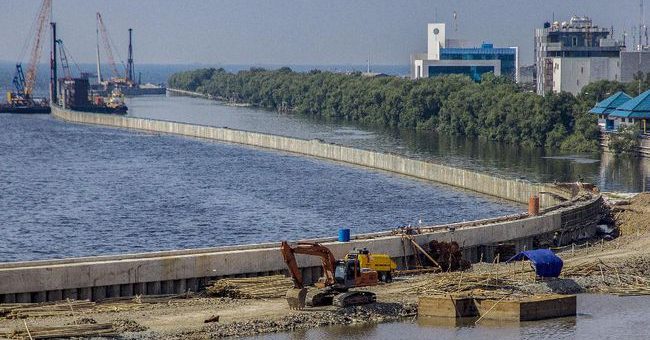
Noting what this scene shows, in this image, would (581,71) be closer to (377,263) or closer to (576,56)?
(576,56)

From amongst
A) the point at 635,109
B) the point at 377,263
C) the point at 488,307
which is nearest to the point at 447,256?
the point at 377,263

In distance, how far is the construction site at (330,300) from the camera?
4331 centimetres

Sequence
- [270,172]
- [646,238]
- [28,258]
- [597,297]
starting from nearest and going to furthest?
[597,297] → [646,238] → [28,258] → [270,172]

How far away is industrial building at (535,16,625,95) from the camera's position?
599 feet

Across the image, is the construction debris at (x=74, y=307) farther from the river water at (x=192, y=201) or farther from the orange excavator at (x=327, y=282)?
the river water at (x=192, y=201)

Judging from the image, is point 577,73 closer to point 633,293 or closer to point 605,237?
point 605,237

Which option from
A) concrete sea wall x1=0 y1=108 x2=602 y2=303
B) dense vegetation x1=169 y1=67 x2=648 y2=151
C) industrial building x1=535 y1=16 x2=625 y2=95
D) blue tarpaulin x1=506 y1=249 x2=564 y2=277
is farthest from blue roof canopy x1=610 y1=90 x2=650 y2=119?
blue tarpaulin x1=506 y1=249 x2=564 y2=277

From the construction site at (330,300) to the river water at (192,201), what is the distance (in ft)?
71.9

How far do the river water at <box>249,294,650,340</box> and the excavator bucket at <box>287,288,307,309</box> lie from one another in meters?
1.70

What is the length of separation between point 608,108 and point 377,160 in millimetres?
30740

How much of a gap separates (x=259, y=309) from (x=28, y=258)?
25094mm

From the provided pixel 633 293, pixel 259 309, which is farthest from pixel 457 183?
pixel 259 309

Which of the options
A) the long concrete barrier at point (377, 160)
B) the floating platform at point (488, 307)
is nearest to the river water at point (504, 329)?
the floating platform at point (488, 307)

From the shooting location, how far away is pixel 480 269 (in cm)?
5669
